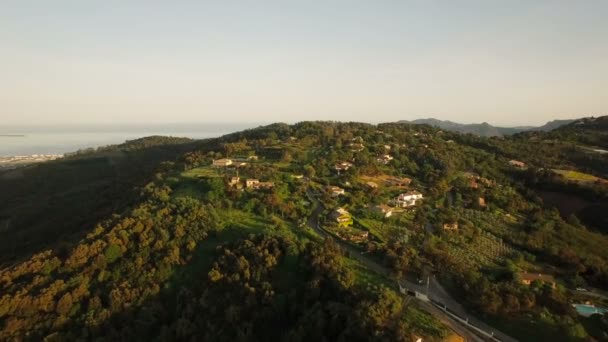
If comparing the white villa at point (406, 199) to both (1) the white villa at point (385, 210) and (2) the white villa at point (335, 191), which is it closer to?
(1) the white villa at point (385, 210)

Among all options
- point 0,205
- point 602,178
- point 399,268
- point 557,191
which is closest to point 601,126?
point 602,178

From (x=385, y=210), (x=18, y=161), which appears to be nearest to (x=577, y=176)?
(x=385, y=210)

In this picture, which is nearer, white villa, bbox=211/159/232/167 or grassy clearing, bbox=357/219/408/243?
grassy clearing, bbox=357/219/408/243

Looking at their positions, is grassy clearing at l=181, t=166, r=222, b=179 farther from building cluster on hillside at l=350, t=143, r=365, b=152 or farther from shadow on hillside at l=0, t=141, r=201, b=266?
building cluster on hillside at l=350, t=143, r=365, b=152

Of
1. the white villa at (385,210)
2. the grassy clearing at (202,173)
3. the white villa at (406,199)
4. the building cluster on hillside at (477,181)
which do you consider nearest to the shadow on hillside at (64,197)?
the grassy clearing at (202,173)

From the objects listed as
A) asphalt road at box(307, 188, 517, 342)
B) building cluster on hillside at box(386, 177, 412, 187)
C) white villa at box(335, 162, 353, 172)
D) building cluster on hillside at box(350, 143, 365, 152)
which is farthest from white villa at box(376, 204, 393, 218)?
building cluster on hillside at box(350, 143, 365, 152)

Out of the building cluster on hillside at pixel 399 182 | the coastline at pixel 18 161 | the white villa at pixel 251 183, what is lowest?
the building cluster on hillside at pixel 399 182

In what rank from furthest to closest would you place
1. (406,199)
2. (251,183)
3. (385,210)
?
(251,183)
(406,199)
(385,210)

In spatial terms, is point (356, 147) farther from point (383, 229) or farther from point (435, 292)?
point (435, 292)
